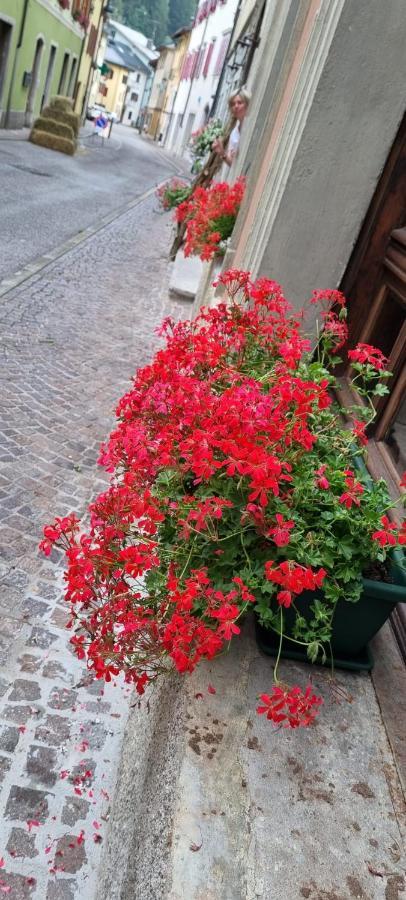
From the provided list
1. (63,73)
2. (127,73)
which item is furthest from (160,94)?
(63,73)

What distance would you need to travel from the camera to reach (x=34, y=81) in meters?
25.3

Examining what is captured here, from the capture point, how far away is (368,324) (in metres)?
3.34

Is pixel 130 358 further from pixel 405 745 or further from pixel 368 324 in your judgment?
pixel 405 745

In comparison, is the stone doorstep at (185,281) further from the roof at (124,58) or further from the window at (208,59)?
the roof at (124,58)

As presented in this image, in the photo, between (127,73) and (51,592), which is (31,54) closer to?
(51,592)

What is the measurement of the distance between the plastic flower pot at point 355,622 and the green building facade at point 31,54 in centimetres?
2205

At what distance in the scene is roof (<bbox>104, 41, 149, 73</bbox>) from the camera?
261 ft

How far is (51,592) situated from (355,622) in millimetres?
1509

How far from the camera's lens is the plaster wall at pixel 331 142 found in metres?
3.13

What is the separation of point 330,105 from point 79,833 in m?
2.82

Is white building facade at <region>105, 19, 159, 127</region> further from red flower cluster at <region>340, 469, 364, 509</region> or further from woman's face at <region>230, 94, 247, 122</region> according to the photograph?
red flower cluster at <region>340, 469, 364, 509</region>


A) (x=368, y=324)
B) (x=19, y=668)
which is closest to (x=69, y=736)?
(x=19, y=668)

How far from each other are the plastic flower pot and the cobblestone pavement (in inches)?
28.6

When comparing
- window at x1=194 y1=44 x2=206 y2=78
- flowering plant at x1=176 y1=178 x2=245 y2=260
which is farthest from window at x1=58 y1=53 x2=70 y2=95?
flowering plant at x1=176 y1=178 x2=245 y2=260
